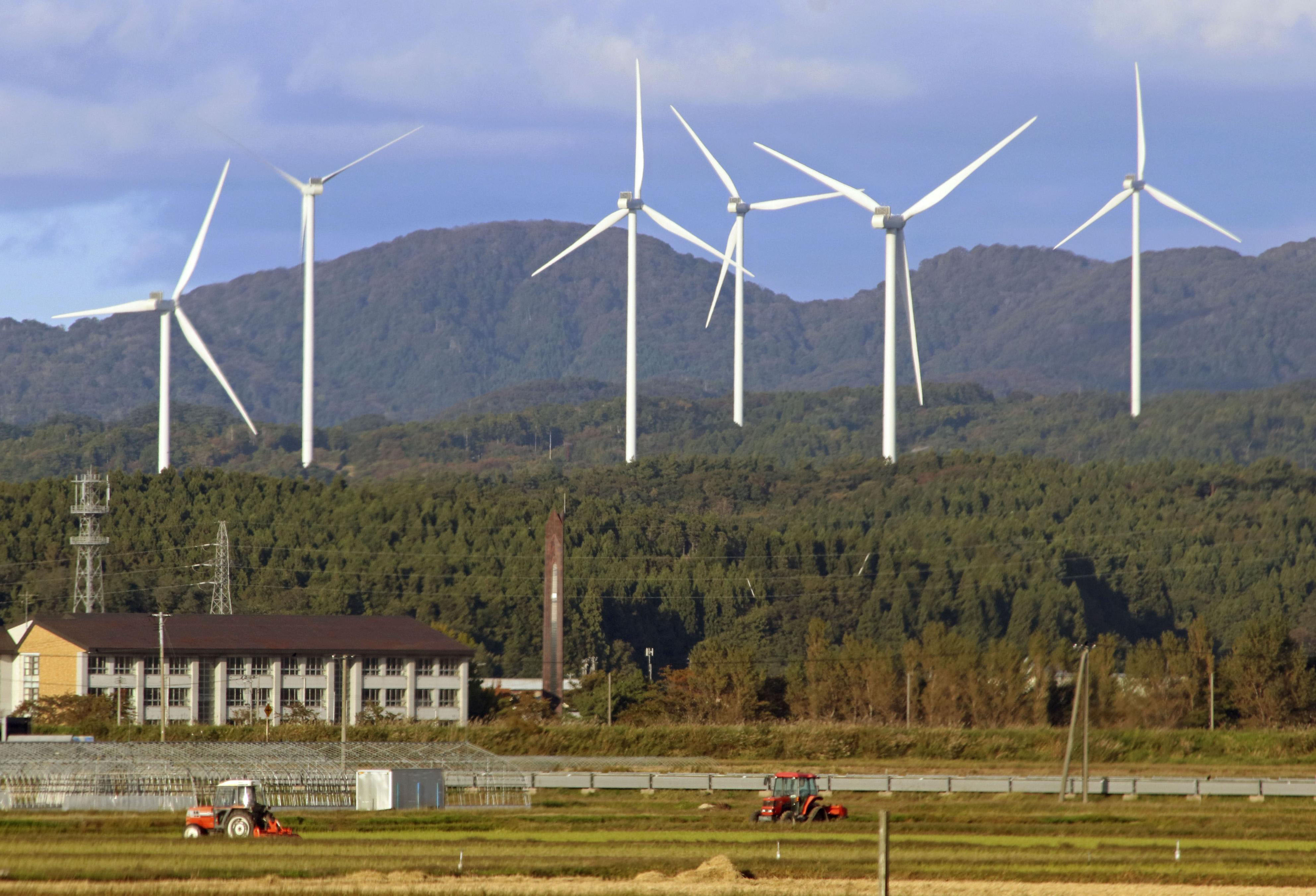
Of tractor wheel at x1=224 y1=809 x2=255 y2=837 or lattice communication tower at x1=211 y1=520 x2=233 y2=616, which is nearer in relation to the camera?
tractor wheel at x1=224 y1=809 x2=255 y2=837

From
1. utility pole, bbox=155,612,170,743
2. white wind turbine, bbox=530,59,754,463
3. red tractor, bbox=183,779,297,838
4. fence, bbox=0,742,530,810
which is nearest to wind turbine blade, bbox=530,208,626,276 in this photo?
white wind turbine, bbox=530,59,754,463

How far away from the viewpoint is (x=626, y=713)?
118500 mm

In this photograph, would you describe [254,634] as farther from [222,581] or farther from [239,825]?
[239,825]

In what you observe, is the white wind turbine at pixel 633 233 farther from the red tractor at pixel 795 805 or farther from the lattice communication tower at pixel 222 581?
the red tractor at pixel 795 805

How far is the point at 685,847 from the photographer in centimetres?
4941

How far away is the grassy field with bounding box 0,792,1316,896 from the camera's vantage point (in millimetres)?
42188

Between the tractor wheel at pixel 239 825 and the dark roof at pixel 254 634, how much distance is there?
6953cm

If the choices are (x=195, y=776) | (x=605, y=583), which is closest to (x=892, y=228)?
(x=605, y=583)

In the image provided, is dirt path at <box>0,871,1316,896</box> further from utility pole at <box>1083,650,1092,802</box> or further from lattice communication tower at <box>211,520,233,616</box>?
lattice communication tower at <box>211,520,233,616</box>

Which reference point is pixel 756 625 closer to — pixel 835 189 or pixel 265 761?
pixel 835 189

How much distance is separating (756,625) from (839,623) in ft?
32.9

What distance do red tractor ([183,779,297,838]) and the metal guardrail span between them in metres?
16.4

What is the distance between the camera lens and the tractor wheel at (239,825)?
171ft

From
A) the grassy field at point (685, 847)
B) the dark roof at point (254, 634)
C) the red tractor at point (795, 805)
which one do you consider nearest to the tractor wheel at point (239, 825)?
the grassy field at point (685, 847)
